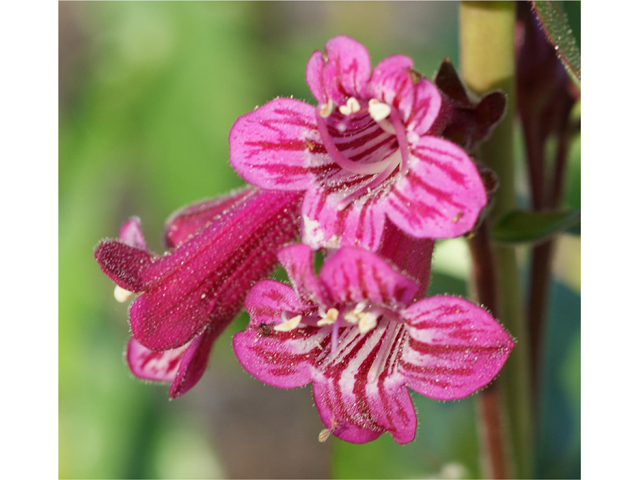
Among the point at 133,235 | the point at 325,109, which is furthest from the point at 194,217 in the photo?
the point at 325,109

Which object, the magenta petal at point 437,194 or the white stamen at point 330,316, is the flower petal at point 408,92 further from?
the white stamen at point 330,316

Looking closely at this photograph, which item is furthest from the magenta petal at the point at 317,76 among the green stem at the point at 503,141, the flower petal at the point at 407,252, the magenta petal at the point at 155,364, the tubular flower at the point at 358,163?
the magenta petal at the point at 155,364

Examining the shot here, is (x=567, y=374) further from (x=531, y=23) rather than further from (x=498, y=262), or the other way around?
(x=531, y=23)

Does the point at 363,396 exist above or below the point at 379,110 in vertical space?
below

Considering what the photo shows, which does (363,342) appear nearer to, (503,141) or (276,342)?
(276,342)

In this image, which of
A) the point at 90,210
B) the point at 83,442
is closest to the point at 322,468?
the point at 83,442
